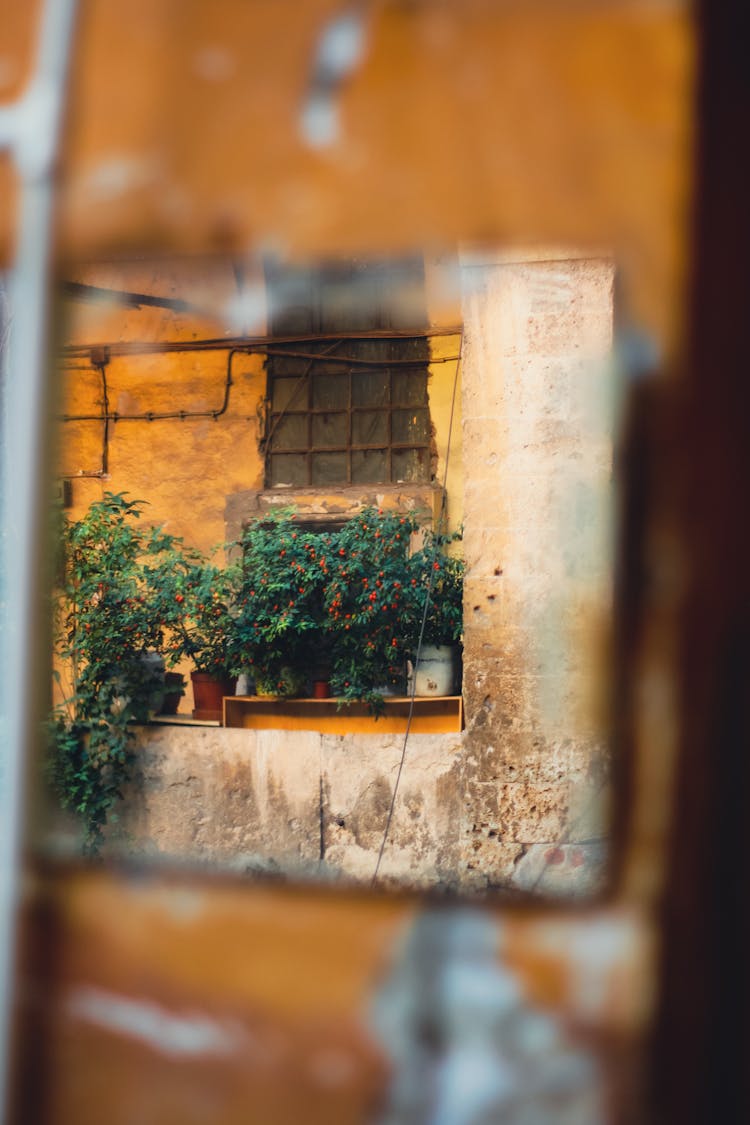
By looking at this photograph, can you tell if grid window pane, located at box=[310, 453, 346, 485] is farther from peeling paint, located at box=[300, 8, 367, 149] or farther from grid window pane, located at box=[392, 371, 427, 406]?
peeling paint, located at box=[300, 8, 367, 149]

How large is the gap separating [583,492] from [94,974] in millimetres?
3525

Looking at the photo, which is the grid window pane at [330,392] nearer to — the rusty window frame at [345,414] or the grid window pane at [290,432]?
the rusty window frame at [345,414]

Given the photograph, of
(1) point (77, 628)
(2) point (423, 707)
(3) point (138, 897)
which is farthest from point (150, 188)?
(1) point (77, 628)

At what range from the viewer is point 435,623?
207 inches

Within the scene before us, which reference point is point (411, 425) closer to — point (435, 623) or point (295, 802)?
point (435, 623)

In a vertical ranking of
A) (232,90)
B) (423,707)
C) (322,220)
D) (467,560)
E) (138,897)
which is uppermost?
(232,90)

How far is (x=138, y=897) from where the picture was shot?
965 mm

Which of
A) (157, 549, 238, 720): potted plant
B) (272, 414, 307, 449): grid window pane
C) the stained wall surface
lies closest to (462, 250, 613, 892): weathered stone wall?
the stained wall surface

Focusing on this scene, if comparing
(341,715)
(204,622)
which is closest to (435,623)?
(341,715)

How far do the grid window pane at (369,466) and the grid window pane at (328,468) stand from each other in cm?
10

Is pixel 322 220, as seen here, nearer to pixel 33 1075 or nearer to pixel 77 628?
pixel 33 1075

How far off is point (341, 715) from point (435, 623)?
0.76 meters

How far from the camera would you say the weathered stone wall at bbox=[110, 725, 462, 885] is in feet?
14.6

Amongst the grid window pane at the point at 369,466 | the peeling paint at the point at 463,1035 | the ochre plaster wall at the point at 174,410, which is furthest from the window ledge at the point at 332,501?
the peeling paint at the point at 463,1035
